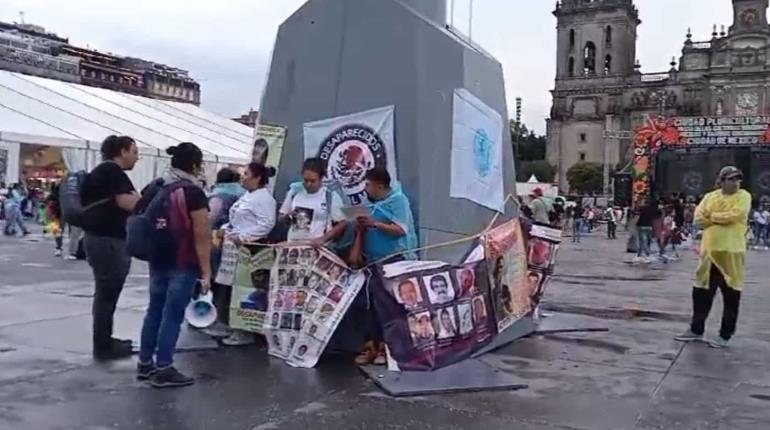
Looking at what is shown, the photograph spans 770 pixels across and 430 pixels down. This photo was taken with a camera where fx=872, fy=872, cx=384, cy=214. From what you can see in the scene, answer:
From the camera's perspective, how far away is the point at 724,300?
786 cm

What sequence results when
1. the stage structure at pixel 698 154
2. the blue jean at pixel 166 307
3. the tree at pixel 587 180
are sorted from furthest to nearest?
the tree at pixel 587 180
the stage structure at pixel 698 154
the blue jean at pixel 166 307

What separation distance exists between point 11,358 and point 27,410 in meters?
1.60

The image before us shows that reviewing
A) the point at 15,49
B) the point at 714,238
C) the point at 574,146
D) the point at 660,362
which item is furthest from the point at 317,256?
the point at 15,49

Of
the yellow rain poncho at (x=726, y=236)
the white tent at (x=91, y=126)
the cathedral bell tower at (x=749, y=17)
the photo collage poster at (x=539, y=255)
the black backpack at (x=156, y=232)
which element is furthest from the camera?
the cathedral bell tower at (x=749, y=17)

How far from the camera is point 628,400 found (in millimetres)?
5672

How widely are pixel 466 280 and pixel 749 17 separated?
94.6 meters

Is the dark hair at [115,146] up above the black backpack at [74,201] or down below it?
above

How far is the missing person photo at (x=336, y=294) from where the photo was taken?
6.36 metres

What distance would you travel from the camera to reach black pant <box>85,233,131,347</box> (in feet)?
21.2

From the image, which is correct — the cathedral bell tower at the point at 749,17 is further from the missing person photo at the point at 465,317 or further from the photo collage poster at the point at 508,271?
the missing person photo at the point at 465,317

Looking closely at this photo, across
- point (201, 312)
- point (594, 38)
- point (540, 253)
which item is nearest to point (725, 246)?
point (540, 253)

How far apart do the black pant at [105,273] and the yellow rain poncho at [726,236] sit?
16.5 feet

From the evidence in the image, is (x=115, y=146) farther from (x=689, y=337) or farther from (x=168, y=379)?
(x=689, y=337)

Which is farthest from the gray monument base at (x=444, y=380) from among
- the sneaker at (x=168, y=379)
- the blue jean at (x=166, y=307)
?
the blue jean at (x=166, y=307)
